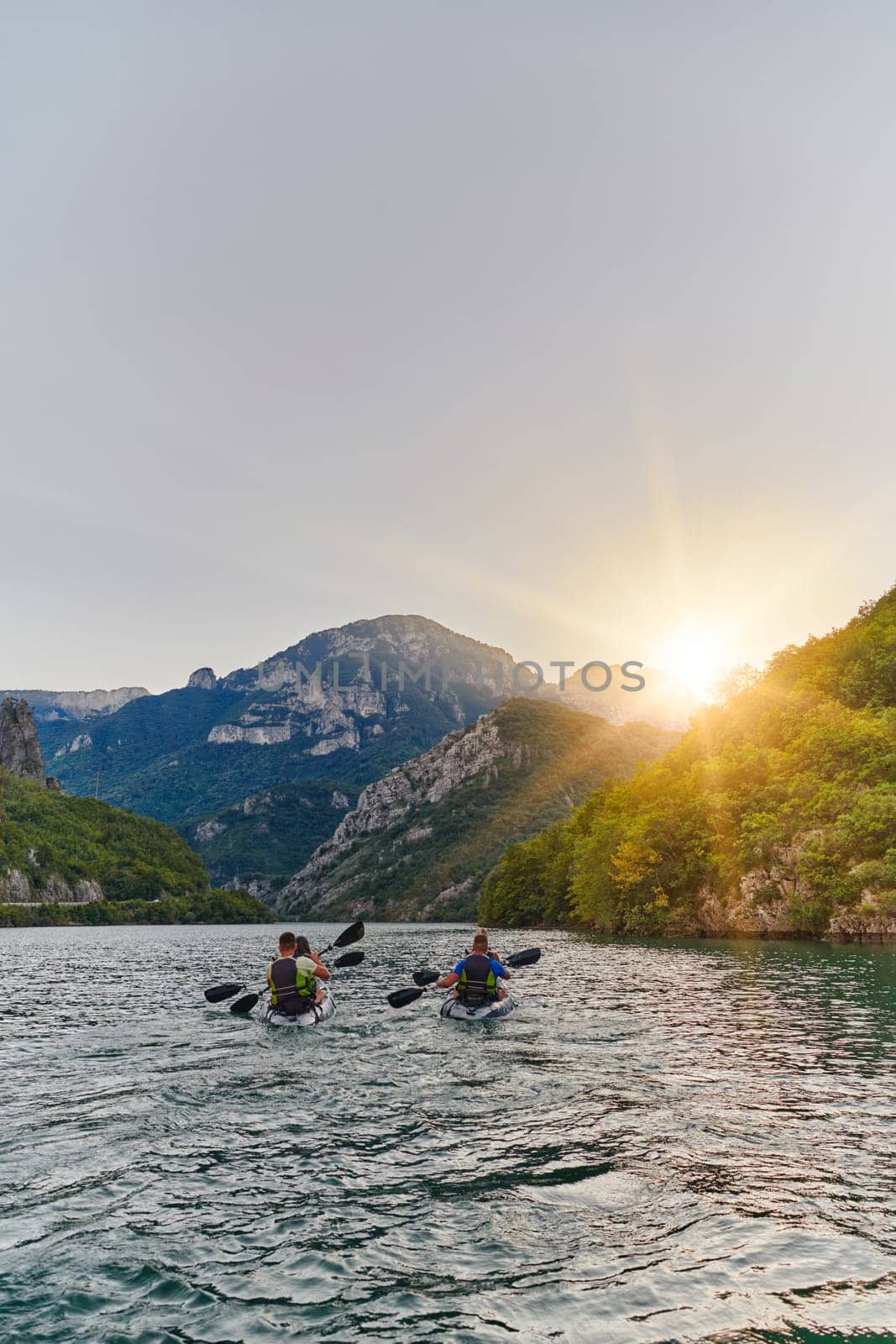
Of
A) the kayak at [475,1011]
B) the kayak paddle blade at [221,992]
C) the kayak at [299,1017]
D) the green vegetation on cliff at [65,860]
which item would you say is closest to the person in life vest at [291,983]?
the kayak at [299,1017]

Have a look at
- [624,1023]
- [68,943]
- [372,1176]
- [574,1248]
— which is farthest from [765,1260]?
[68,943]

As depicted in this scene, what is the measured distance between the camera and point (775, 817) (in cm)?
6438

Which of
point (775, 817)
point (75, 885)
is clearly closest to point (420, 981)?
point (775, 817)

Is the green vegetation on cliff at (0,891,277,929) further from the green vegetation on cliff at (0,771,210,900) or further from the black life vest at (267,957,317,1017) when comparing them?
the black life vest at (267,957,317,1017)

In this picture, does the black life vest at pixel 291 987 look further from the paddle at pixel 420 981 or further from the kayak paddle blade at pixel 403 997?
the kayak paddle blade at pixel 403 997

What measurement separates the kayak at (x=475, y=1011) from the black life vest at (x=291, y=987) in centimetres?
415

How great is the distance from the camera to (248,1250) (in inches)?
332

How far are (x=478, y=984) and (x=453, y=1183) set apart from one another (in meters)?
14.0

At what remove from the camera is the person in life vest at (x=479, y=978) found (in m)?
24.2

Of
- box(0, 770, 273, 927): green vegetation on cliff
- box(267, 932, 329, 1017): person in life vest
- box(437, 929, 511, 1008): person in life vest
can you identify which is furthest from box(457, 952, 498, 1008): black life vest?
box(0, 770, 273, 927): green vegetation on cliff

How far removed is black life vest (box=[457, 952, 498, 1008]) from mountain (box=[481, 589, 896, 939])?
3984cm

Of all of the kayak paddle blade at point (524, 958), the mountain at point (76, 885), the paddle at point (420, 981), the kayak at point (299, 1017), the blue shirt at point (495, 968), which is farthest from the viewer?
the mountain at point (76, 885)

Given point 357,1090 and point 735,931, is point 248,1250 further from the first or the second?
point 735,931

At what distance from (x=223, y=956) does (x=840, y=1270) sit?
6203cm
